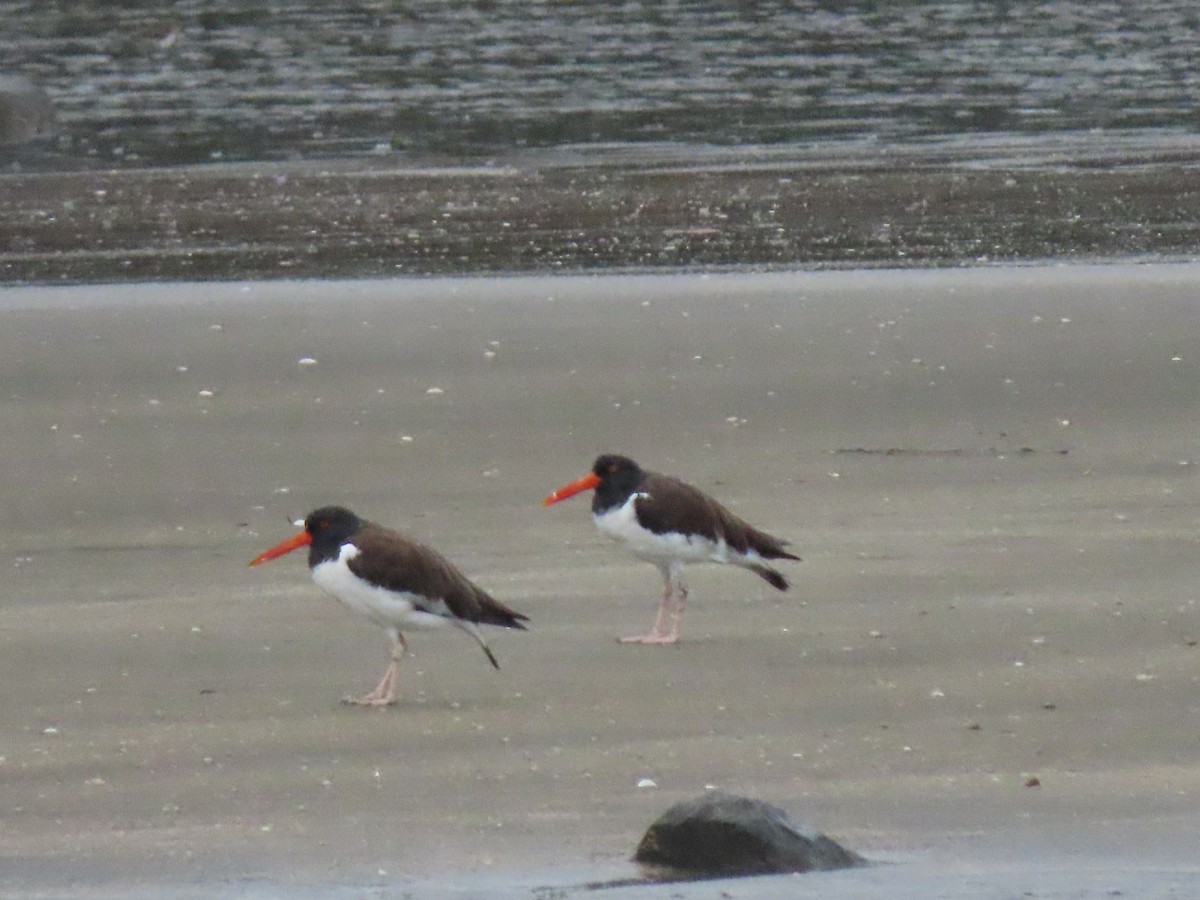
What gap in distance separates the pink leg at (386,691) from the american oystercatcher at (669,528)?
32.4 inches

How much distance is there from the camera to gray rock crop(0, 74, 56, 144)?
22261mm

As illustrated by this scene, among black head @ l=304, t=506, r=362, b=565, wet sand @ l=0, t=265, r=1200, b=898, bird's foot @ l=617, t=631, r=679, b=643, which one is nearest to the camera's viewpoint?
wet sand @ l=0, t=265, r=1200, b=898

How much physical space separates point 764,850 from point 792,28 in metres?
28.2

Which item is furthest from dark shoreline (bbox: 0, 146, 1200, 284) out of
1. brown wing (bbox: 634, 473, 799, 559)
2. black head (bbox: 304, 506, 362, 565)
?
black head (bbox: 304, 506, 362, 565)

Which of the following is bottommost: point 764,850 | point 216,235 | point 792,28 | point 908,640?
point 792,28

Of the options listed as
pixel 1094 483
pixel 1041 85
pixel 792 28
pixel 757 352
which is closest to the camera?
pixel 1094 483

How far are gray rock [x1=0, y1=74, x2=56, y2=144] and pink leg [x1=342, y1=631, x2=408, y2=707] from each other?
1608 centimetres

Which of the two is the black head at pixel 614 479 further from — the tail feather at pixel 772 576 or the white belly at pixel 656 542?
the tail feather at pixel 772 576

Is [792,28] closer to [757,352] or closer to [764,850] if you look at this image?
[757,352]

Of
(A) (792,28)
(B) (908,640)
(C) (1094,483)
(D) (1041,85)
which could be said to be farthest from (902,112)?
(B) (908,640)

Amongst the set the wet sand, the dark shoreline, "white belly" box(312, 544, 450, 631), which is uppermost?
"white belly" box(312, 544, 450, 631)

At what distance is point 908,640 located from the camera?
7359 millimetres

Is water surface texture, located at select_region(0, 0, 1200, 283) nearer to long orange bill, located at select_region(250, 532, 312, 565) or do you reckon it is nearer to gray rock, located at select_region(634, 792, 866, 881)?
long orange bill, located at select_region(250, 532, 312, 565)

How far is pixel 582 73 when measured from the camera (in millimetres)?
27125
